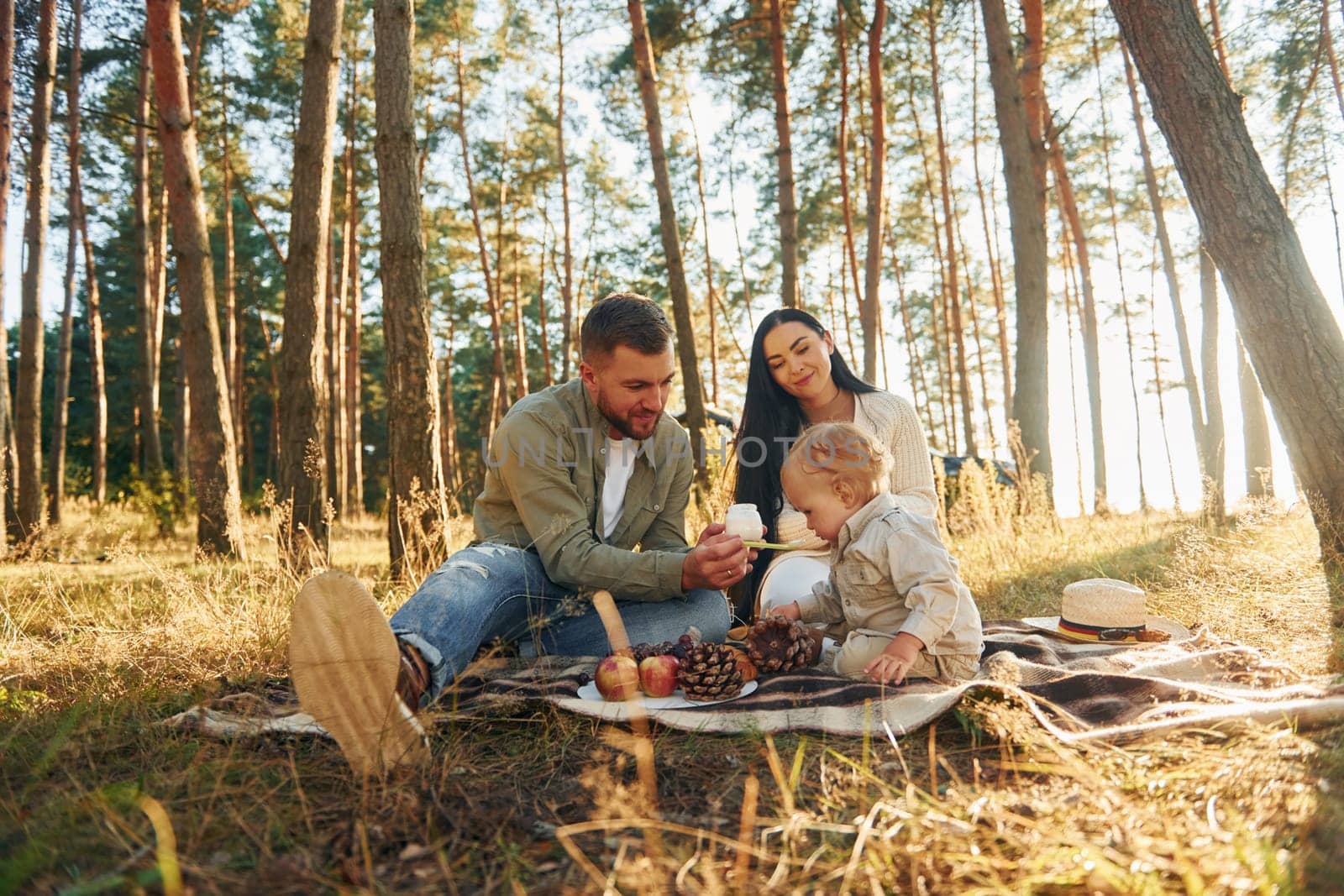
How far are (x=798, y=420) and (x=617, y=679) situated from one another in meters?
1.84

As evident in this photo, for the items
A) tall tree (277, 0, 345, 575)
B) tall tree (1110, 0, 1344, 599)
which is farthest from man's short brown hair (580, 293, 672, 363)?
tall tree (277, 0, 345, 575)

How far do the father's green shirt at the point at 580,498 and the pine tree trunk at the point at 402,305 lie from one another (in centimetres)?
193

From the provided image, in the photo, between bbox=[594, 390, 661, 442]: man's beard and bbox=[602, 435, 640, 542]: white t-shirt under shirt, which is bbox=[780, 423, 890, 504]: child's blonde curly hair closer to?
bbox=[594, 390, 661, 442]: man's beard

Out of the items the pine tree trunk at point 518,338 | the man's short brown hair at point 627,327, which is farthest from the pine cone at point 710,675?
the pine tree trunk at point 518,338

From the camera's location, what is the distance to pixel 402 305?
17.1 feet

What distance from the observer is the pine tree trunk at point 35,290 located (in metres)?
8.55

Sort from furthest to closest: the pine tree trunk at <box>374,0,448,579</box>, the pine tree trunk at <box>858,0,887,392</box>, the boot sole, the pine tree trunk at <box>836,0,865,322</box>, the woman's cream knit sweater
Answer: the pine tree trunk at <box>836,0,865,322</box>, the pine tree trunk at <box>858,0,887,392</box>, the pine tree trunk at <box>374,0,448,579</box>, the woman's cream knit sweater, the boot sole

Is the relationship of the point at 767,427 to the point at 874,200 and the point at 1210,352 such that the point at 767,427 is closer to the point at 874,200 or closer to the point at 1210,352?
the point at 874,200

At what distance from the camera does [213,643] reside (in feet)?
11.3

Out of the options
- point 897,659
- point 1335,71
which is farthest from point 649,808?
point 1335,71

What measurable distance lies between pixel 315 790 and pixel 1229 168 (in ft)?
17.8

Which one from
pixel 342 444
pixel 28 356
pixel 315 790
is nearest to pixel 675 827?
pixel 315 790

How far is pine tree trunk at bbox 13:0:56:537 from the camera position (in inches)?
336

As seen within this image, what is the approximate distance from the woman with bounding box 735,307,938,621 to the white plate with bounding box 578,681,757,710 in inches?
38.5
